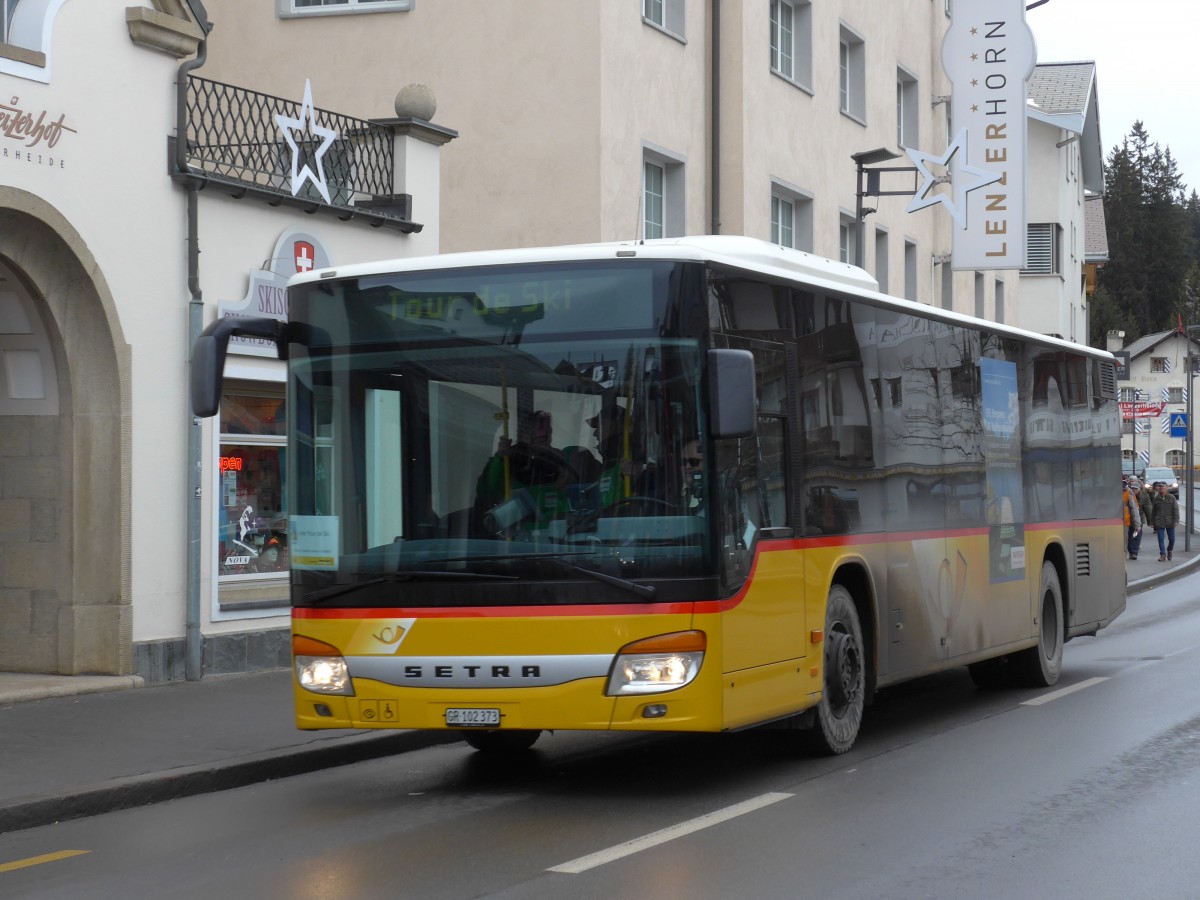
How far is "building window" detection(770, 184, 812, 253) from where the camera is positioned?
1011 inches

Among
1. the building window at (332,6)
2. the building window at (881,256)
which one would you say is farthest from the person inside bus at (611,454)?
the building window at (881,256)

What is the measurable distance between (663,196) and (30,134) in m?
11.0

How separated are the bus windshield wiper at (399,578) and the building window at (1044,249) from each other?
43.0 m

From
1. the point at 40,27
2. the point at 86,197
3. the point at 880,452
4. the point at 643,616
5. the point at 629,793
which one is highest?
the point at 40,27

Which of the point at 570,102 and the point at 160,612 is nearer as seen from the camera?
the point at 160,612

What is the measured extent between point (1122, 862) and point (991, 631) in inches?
230

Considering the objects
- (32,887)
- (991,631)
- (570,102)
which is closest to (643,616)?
(32,887)

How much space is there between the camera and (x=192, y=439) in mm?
14070

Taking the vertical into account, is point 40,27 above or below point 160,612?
above

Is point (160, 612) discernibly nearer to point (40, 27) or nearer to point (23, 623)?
point (23, 623)

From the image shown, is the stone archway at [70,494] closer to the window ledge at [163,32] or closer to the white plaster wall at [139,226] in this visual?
the white plaster wall at [139,226]

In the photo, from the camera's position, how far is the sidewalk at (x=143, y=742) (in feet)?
29.8

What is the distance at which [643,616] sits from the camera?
830cm

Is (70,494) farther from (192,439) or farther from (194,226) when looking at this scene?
(194,226)
